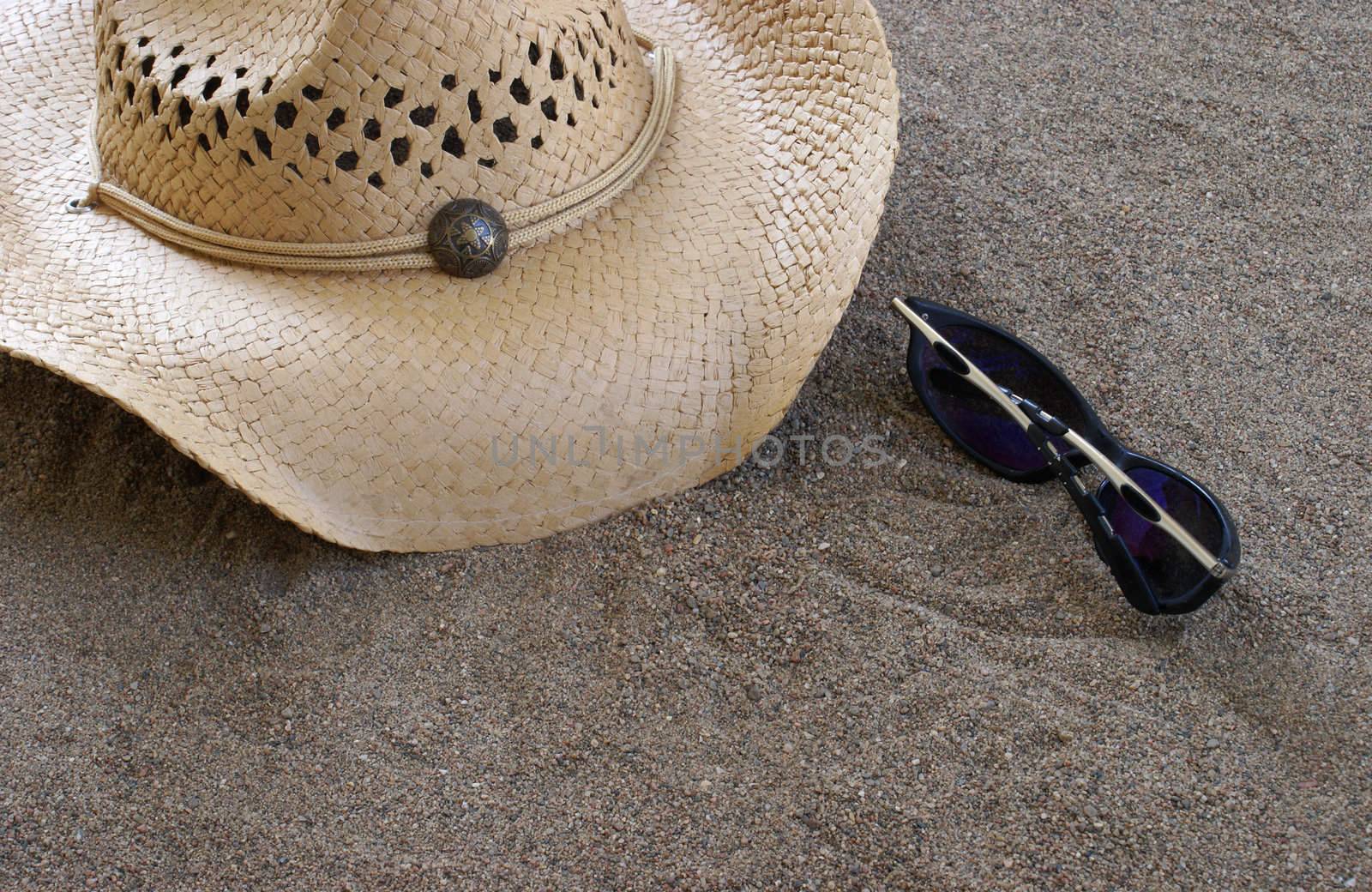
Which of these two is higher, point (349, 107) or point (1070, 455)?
point (349, 107)

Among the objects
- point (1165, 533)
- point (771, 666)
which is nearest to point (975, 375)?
point (1165, 533)

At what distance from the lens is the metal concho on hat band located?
1607 millimetres

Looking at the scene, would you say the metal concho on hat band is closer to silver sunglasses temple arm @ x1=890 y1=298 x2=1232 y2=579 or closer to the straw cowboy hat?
the straw cowboy hat

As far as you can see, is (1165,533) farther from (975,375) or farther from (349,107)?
(349,107)

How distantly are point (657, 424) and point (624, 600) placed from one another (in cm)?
26

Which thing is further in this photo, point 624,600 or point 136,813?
point 624,600

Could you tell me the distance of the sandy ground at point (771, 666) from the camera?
1474 millimetres

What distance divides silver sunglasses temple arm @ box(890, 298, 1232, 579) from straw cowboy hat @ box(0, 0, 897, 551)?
0.64 feet

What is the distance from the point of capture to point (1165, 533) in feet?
5.49

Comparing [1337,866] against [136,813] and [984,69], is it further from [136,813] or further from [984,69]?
[984,69]

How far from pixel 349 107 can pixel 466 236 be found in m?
0.22

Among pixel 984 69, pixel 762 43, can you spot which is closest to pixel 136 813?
pixel 762 43

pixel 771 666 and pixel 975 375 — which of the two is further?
pixel 975 375

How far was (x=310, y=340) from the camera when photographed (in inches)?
63.1
